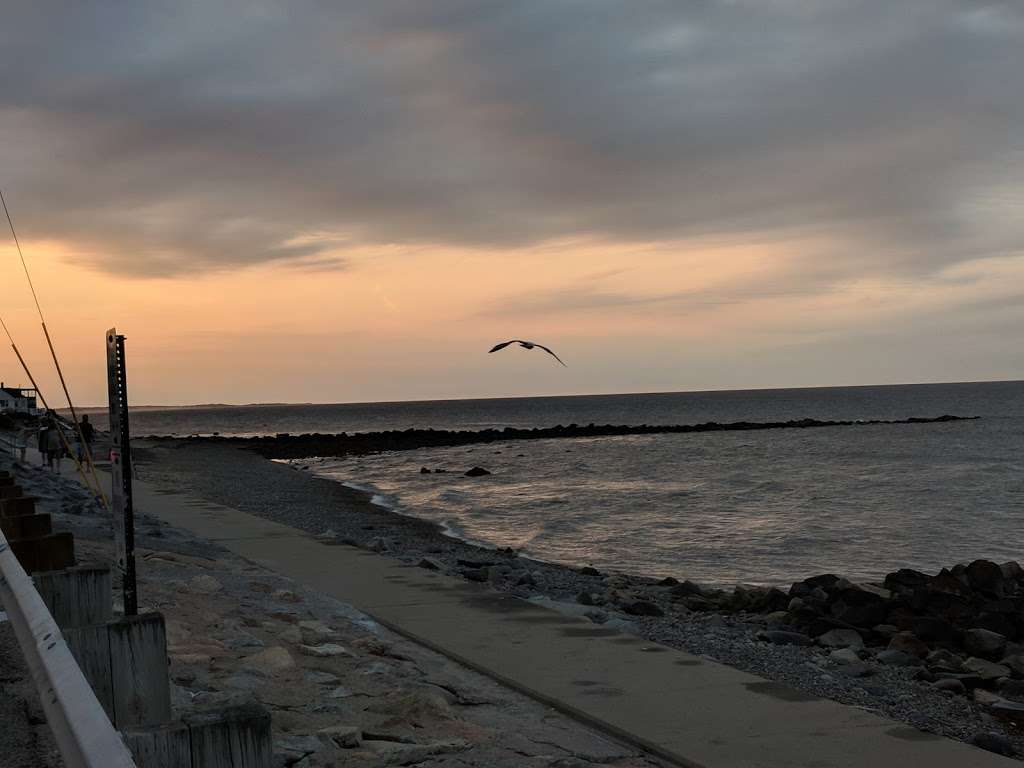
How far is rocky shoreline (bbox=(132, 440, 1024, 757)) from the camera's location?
711 centimetres

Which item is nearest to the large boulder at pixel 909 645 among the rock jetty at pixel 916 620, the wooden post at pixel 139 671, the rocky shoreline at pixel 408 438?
the rock jetty at pixel 916 620

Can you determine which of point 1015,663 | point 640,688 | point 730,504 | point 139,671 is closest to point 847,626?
point 1015,663

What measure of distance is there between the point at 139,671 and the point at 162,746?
1026mm

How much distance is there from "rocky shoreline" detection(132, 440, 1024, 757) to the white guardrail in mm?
4428

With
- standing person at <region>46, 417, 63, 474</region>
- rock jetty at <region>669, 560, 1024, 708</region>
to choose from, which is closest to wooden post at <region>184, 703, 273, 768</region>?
rock jetty at <region>669, 560, 1024, 708</region>

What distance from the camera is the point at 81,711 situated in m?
2.18

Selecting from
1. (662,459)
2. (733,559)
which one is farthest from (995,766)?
(662,459)

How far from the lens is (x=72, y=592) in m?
3.90

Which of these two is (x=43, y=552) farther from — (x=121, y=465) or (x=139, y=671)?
(x=139, y=671)

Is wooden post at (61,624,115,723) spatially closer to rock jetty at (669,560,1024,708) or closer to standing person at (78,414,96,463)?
rock jetty at (669,560,1024,708)

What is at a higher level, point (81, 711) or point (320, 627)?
point (81, 711)

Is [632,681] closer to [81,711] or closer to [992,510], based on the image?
[81,711]

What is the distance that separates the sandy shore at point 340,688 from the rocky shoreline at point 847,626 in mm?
1790

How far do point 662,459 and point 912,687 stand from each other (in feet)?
152
